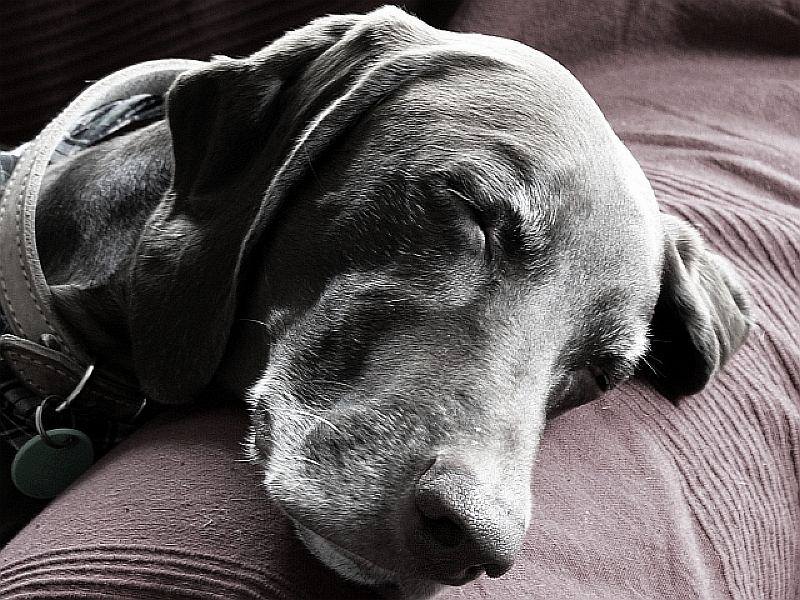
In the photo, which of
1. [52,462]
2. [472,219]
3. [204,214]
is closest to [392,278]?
[472,219]

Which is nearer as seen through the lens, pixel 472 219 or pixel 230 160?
pixel 472 219

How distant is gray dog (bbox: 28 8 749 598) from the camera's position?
912mm

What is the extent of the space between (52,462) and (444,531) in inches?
24.1

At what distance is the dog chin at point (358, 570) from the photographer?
2.95 feet

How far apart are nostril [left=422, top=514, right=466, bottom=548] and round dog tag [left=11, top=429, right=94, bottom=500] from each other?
57cm

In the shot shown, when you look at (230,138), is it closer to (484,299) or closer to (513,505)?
(484,299)

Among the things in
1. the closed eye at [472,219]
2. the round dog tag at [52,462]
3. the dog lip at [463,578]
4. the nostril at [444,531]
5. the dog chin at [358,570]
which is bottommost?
the round dog tag at [52,462]

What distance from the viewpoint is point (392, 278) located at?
3.31 ft

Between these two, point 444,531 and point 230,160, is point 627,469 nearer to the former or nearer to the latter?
point 444,531

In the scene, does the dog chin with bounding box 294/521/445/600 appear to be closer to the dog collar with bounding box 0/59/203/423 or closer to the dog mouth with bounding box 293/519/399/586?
the dog mouth with bounding box 293/519/399/586

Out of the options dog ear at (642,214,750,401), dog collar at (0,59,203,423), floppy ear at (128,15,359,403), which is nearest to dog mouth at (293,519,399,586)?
floppy ear at (128,15,359,403)

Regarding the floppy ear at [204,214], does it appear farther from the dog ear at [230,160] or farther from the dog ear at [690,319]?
the dog ear at [690,319]

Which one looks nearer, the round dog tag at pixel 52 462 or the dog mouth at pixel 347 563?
the dog mouth at pixel 347 563

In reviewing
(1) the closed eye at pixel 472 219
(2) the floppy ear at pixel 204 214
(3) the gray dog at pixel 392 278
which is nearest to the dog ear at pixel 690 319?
(3) the gray dog at pixel 392 278
